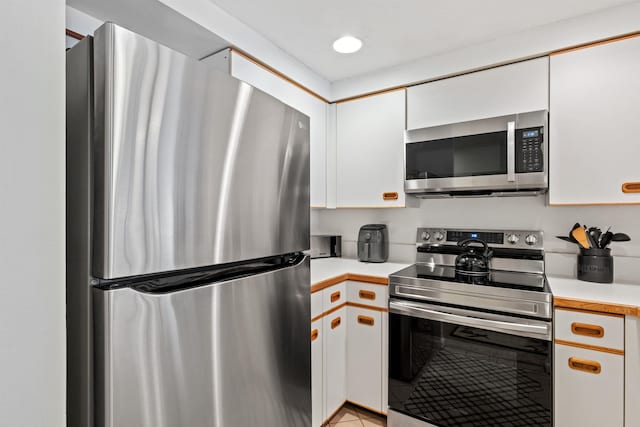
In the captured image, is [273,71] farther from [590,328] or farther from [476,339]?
[590,328]

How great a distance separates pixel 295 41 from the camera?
1.85m

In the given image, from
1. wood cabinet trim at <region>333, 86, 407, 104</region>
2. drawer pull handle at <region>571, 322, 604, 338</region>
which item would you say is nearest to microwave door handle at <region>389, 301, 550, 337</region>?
drawer pull handle at <region>571, 322, 604, 338</region>

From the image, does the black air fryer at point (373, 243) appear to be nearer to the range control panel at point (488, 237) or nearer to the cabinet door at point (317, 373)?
the range control panel at point (488, 237)

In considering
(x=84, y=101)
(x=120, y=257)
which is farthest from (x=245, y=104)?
(x=120, y=257)

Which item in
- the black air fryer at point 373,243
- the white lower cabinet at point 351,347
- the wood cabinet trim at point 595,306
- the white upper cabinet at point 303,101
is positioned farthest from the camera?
the black air fryer at point 373,243

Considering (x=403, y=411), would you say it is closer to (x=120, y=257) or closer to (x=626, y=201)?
(x=626, y=201)

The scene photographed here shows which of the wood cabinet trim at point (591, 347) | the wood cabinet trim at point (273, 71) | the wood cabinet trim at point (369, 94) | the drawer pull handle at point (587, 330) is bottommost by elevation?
the wood cabinet trim at point (591, 347)

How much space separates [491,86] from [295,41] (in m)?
1.18

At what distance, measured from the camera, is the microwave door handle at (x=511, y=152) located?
1736 millimetres

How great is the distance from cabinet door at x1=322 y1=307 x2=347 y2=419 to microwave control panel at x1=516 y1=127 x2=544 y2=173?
130 centimetres

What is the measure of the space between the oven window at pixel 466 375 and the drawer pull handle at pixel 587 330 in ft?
0.43

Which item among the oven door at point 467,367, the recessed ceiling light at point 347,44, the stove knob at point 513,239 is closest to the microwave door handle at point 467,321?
the oven door at point 467,367

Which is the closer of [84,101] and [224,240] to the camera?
[84,101]

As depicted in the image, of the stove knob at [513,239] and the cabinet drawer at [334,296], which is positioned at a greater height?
the stove knob at [513,239]
